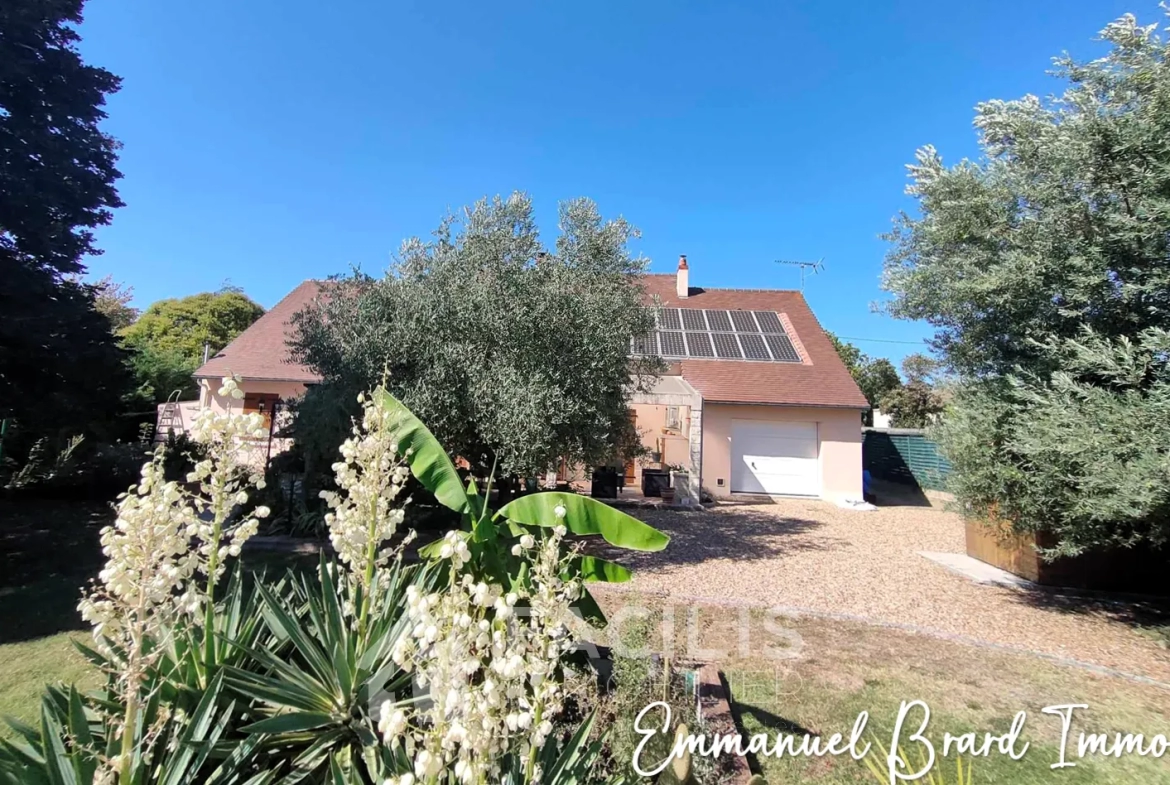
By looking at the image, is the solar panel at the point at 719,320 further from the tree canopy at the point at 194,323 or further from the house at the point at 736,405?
the tree canopy at the point at 194,323

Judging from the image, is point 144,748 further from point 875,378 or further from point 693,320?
point 875,378

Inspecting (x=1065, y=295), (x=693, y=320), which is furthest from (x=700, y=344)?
(x=1065, y=295)

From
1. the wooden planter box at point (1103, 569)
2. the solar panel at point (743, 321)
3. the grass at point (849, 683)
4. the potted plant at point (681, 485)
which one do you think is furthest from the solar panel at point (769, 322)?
the grass at point (849, 683)

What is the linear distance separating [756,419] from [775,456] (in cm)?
152

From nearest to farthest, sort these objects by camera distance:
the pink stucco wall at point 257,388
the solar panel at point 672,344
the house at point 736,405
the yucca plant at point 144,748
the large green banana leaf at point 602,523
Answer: the yucca plant at point 144,748, the large green banana leaf at point 602,523, the house at point 736,405, the pink stucco wall at point 257,388, the solar panel at point 672,344

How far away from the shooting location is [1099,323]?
7461mm

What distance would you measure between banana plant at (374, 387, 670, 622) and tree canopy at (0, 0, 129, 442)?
895cm

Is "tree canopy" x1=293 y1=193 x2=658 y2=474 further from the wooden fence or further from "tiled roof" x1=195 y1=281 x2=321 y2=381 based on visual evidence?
the wooden fence

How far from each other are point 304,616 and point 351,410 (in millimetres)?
6065

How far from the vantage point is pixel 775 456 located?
62.6 feet

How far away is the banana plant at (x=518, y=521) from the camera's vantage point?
4160 millimetres

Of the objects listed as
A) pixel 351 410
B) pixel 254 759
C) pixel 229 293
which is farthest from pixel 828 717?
pixel 229 293

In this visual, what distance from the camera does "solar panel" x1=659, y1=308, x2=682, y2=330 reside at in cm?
2200

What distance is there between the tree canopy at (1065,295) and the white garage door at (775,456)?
31.5 feet
